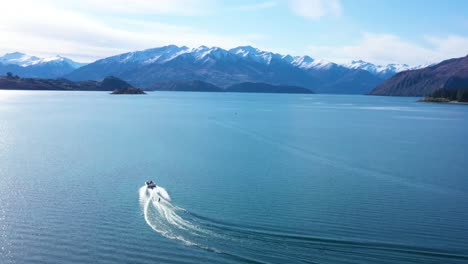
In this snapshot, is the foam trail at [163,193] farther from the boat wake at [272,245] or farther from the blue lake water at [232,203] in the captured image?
the boat wake at [272,245]

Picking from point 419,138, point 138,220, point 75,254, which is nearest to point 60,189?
point 138,220

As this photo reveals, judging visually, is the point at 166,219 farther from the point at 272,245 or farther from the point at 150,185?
the point at 272,245

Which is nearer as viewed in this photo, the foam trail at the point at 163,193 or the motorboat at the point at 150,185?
the foam trail at the point at 163,193

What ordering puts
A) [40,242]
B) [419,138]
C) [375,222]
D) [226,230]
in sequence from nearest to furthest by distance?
[40,242] < [226,230] < [375,222] < [419,138]

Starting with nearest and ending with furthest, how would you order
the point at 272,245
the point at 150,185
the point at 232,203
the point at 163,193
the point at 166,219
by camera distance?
the point at 272,245
the point at 166,219
the point at 232,203
the point at 163,193
the point at 150,185

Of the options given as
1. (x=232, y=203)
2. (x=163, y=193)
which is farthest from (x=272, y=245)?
(x=163, y=193)

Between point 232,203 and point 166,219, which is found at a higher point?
point 232,203

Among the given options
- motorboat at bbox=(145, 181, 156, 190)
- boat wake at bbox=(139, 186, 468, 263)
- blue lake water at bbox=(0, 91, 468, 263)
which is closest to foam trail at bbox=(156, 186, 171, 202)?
blue lake water at bbox=(0, 91, 468, 263)

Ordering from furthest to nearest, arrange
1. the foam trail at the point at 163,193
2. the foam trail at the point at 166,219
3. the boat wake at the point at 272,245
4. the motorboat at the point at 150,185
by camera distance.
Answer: the motorboat at the point at 150,185, the foam trail at the point at 163,193, the foam trail at the point at 166,219, the boat wake at the point at 272,245

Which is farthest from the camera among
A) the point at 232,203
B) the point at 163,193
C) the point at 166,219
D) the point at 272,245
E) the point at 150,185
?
the point at 150,185

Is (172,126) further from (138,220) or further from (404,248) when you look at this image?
(404,248)

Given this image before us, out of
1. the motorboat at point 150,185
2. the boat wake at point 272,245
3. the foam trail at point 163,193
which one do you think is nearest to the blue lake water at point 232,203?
the boat wake at point 272,245
